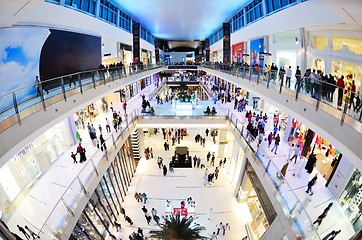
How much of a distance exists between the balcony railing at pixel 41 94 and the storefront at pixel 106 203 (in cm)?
469

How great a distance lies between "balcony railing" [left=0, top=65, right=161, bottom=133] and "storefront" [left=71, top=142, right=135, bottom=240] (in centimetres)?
469

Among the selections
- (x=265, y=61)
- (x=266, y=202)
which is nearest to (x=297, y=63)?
(x=265, y=61)

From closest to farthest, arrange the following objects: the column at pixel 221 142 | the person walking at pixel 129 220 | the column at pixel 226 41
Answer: the person walking at pixel 129 220 < the column at pixel 221 142 < the column at pixel 226 41

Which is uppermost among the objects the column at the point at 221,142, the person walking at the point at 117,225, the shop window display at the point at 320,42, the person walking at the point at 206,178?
the shop window display at the point at 320,42

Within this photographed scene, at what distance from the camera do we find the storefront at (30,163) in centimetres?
820

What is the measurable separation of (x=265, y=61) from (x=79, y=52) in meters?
13.4

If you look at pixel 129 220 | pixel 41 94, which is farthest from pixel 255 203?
pixel 41 94

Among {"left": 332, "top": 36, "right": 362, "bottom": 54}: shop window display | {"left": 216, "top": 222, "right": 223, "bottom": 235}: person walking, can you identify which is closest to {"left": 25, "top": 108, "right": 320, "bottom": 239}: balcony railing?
{"left": 216, "top": 222, "right": 223, "bottom": 235}: person walking

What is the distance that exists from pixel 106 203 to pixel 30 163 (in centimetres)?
426

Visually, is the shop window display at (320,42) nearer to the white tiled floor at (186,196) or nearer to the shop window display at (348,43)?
the shop window display at (348,43)

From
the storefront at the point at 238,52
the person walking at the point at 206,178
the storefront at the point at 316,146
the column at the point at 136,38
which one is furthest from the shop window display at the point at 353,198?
the column at the point at 136,38

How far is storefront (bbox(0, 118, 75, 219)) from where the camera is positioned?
8.20 m

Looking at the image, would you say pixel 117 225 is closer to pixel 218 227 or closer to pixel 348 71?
pixel 218 227

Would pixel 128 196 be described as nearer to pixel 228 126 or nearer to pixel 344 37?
pixel 228 126
